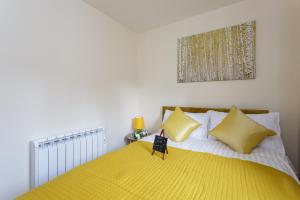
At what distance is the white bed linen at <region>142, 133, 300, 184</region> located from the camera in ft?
Answer: 4.31

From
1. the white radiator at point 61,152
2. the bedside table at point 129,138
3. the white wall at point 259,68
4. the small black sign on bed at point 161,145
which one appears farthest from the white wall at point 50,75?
the small black sign on bed at point 161,145

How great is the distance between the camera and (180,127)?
6.92 ft

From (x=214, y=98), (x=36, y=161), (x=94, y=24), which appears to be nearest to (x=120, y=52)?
(x=94, y=24)

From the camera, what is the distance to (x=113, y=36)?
2.60 metres

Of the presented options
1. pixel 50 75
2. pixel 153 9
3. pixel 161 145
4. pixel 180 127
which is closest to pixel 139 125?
pixel 180 127

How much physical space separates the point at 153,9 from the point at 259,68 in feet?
5.65

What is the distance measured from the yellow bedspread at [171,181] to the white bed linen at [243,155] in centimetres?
12

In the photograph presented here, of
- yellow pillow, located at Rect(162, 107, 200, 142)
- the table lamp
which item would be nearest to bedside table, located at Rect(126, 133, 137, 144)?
the table lamp

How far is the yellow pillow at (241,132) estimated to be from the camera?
1639 mm

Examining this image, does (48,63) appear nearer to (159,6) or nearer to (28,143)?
(28,143)

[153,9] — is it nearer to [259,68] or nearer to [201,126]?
[259,68]

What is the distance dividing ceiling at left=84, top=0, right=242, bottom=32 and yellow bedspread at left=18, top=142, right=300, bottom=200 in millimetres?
2050

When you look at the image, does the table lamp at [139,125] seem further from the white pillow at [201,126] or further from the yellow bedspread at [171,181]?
the yellow bedspread at [171,181]

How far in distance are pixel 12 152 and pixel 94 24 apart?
1852 mm
